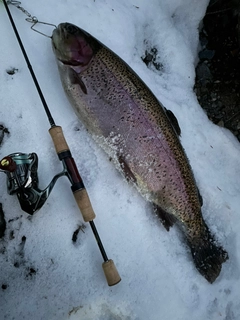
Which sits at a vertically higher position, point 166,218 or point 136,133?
point 136,133

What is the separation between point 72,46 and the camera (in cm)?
216

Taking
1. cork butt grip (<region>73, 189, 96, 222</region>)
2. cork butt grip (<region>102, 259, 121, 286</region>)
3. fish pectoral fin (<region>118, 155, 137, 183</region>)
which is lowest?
cork butt grip (<region>102, 259, 121, 286</region>)

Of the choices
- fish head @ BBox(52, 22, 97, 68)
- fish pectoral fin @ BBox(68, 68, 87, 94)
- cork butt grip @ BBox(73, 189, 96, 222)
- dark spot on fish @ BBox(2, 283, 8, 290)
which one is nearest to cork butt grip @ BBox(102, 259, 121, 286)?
cork butt grip @ BBox(73, 189, 96, 222)

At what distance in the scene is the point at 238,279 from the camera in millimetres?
2182

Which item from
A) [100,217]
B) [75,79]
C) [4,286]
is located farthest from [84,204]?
[75,79]

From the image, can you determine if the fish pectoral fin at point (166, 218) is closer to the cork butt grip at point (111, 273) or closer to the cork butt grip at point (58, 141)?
the cork butt grip at point (111, 273)

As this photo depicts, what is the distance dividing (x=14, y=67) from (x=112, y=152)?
33.9 inches

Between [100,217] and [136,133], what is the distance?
22.5 inches

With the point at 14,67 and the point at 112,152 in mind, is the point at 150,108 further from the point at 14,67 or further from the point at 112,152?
the point at 14,67

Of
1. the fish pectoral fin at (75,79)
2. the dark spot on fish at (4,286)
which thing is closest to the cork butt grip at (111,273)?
the dark spot on fish at (4,286)

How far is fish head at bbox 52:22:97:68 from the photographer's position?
2.16m

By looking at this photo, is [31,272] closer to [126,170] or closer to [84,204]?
[84,204]

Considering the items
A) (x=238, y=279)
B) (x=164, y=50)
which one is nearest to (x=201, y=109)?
(x=164, y=50)

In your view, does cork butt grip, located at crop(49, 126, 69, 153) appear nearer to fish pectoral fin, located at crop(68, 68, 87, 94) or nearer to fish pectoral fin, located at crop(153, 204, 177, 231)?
fish pectoral fin, located at crop(68, 68, 87, 94)
